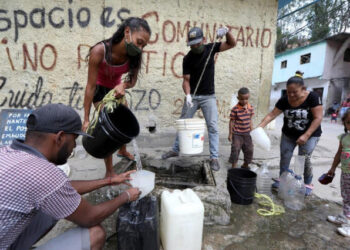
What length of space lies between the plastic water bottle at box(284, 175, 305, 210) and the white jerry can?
1.38 metres

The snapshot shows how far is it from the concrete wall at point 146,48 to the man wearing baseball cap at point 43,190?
2793 mm

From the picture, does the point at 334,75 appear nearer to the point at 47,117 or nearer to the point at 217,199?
the point at 217,199

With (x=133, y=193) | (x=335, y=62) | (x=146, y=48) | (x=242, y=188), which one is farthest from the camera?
(x=335, y=62)

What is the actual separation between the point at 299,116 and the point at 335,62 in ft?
51.9

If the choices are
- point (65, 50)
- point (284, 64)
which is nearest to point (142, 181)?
point (65, 50)

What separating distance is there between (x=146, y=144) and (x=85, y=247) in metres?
→ 2.85

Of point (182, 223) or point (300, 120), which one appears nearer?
point (182, 223)

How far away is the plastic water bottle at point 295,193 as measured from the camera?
8.00 feet

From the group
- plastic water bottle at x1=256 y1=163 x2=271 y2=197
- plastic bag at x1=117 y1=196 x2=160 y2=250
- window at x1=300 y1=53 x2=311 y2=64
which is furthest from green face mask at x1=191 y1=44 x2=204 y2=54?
window at x1=300 y1=53 x2=311 y2=64

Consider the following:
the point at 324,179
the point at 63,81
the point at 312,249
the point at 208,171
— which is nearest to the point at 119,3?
the point at 63,81

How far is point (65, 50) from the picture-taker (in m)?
3.63

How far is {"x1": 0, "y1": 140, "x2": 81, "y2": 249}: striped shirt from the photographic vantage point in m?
0.95

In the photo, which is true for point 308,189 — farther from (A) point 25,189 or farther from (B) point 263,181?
(A) point 25,189

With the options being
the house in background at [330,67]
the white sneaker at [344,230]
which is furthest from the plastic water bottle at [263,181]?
the house in background at [330,67]
